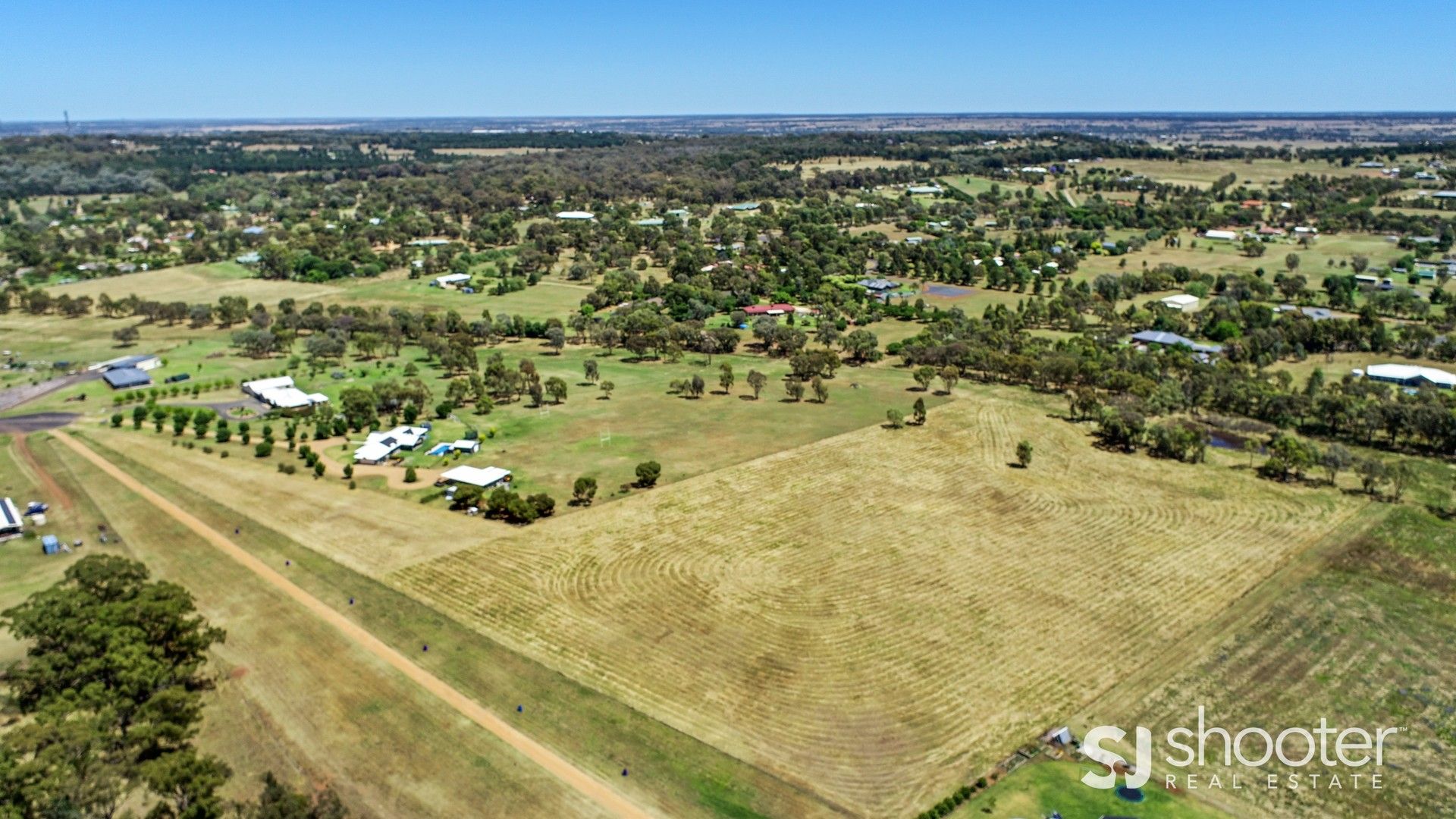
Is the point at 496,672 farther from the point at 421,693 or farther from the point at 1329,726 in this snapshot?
the point at 1329,726

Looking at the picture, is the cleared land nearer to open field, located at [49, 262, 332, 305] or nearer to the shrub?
the shrub

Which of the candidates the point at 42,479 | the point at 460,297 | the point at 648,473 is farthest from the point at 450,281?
the point at 648,473

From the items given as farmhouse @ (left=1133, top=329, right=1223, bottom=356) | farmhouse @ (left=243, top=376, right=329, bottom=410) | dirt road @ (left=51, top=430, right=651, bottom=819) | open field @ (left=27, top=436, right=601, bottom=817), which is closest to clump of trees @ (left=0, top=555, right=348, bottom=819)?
open field @ (left=27, top=436, right=601, bottom=817)

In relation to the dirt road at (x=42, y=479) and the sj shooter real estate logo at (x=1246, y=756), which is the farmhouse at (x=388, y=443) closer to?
the dirt road at (x=42, y=479)

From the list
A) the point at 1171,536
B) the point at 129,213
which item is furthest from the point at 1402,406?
the point at 129,213

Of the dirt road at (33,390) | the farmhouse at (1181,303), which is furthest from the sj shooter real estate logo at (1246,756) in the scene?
the dirt road at (33,390)

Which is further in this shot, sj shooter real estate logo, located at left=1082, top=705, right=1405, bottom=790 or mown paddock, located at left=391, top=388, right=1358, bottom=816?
mown paddock, located at left=391, top=388, right=1358, bottom=816
